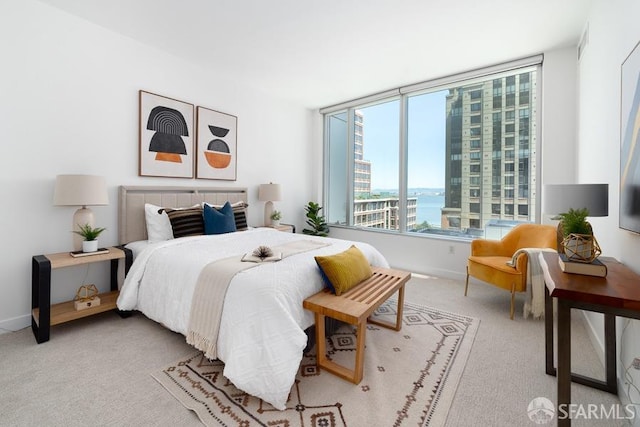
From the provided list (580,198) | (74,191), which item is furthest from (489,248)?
(74,191)

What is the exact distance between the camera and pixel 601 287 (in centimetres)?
128

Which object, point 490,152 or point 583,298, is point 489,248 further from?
point 583,298

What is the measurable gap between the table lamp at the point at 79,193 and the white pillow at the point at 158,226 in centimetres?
53

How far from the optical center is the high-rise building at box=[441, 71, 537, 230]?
3.61 m

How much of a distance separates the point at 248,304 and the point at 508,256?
3.03 m

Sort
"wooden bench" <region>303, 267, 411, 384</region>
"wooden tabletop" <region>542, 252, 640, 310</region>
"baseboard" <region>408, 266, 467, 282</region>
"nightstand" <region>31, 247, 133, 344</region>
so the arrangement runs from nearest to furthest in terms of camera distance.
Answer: "wooden tabletop" <region>542, 252, 640, 310</region> → "wooden bench" <region>303, 267, 411, 384</region> → "nightstand" <region>31, 247, 133, 344</region> → "baseboard" <region>408, 266, 467, 282</region>

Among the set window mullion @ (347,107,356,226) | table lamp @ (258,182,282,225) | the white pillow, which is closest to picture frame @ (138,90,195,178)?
the white pillow

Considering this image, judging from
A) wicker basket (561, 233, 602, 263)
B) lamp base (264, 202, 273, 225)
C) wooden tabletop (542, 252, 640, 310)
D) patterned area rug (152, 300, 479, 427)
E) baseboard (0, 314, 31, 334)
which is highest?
lamp base (264, 202, 273, 225)

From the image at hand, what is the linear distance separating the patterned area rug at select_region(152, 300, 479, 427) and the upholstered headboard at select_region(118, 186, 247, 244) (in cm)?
175

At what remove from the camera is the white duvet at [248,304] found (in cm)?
162

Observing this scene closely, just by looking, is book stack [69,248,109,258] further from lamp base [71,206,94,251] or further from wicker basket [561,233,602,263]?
wicker basket [561,233,602,263]

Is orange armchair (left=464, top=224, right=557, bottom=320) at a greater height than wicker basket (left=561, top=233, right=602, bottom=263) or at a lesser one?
lesser

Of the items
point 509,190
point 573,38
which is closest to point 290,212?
point 509,190

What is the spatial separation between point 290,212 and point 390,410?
3.99 m
